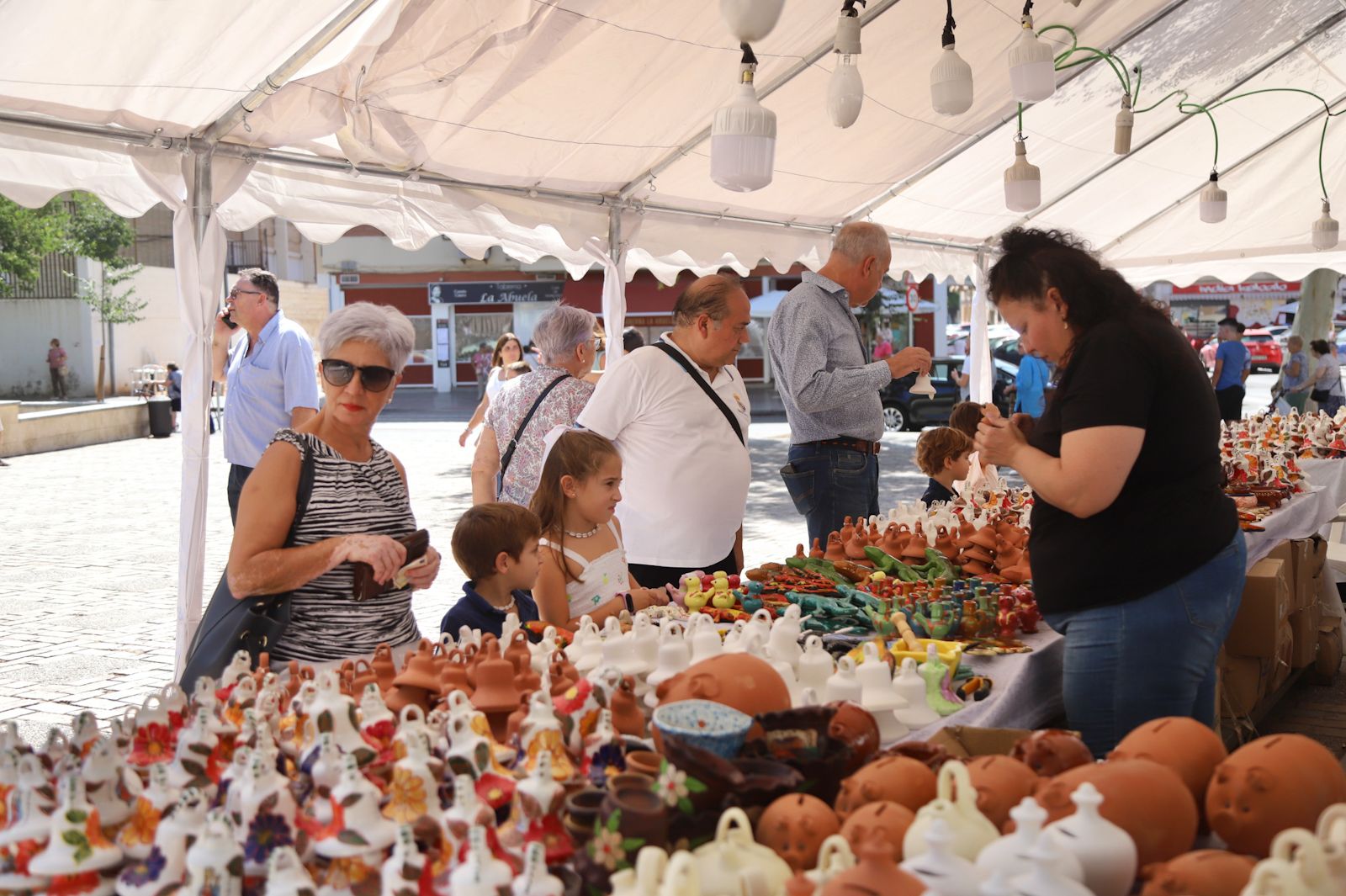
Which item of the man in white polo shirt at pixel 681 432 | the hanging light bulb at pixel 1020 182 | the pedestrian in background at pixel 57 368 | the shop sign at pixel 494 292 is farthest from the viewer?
the shop sign at pixel 494 292

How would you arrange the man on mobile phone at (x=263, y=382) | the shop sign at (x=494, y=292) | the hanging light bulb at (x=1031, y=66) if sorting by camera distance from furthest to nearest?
the shop sign at (x=494, y=292), the man on mobile phone at (x=263, y=382), the hanging light bulb at (x=1031, y=66)

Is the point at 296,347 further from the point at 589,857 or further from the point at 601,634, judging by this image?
the point at 589,857

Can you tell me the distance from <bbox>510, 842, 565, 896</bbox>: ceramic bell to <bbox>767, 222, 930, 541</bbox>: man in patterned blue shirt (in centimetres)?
283

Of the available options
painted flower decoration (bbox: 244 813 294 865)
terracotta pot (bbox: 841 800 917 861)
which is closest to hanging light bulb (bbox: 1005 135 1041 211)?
terracotta pot (bbox: 841 800 917 861)

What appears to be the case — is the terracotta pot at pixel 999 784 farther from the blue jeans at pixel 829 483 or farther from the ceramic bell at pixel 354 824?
the blue jeans at pixel 829 483

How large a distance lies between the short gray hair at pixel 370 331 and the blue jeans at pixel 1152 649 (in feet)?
4.87

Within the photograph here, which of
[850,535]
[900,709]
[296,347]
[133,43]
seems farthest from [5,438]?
[900,709]

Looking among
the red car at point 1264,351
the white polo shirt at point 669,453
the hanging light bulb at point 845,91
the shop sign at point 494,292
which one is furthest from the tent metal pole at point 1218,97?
the red car at point 1264,351

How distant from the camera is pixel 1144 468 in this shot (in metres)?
2.10

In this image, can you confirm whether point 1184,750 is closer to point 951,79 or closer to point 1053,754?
point 1053,754

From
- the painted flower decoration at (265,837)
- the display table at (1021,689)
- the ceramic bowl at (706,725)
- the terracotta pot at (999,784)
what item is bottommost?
the display table at (1021,689)

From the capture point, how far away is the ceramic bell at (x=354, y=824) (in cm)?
125

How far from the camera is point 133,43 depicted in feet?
10.8

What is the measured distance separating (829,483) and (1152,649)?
2.05 m
